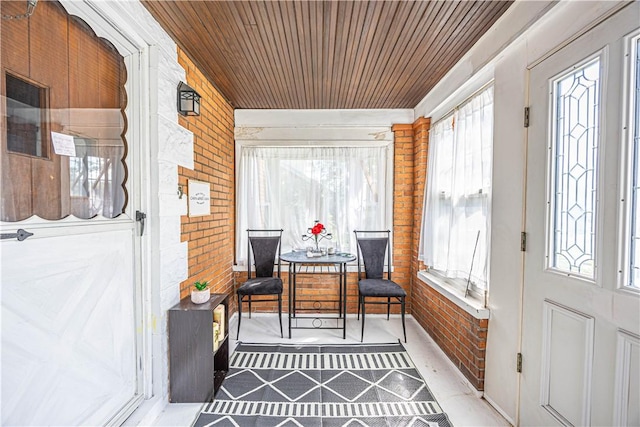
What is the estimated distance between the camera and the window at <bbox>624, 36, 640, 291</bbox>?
111cm

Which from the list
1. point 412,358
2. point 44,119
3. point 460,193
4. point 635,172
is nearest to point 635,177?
point 635,172

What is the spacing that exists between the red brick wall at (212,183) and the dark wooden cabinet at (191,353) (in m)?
0.27

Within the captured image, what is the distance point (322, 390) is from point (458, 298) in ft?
4.18

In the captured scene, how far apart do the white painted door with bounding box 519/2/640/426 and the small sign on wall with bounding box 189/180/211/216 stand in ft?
7.70

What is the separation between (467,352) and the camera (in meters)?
2.21

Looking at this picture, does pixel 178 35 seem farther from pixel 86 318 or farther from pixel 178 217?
pixel 86 318

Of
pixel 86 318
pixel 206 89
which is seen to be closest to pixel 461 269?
pixel 86 318

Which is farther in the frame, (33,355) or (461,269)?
(461,269)

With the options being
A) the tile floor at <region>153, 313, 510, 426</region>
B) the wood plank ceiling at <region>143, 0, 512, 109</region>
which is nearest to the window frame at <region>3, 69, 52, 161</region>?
the wood plank ceiling at <region>143, 0, 512, 109</region>

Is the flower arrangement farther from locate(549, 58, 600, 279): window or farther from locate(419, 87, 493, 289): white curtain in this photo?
locate(549, 58, 600, 279): window

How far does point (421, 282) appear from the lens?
325 centimetres

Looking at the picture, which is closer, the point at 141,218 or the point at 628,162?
the point at 628,162

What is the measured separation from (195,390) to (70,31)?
2.22m

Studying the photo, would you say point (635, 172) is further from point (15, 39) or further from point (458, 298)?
point (15, 39)
